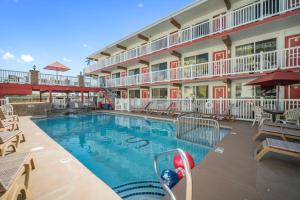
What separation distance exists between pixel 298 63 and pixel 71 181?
11.0m

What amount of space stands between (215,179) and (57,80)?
2071 cm

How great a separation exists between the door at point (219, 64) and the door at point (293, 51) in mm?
3312

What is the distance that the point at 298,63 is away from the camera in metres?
7.96

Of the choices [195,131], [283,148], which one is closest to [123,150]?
[195,131]

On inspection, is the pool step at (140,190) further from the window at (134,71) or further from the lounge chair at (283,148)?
the window at (134,71)

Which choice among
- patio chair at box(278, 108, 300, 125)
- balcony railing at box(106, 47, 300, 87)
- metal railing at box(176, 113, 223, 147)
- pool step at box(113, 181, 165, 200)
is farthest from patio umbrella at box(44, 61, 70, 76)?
patio chair at box(278, 108, 300, 125)

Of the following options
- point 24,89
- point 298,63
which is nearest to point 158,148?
point 298,63

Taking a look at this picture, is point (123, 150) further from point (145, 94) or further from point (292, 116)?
point (145, 94)

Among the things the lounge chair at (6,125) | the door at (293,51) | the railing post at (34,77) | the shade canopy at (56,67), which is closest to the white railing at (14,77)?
the railing post at (34,77)

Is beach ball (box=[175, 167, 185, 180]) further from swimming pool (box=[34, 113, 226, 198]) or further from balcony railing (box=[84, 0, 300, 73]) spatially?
balcony railing (box=[84, 0, 300, 73])

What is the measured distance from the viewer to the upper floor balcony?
15305mm

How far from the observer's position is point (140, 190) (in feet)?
12.0

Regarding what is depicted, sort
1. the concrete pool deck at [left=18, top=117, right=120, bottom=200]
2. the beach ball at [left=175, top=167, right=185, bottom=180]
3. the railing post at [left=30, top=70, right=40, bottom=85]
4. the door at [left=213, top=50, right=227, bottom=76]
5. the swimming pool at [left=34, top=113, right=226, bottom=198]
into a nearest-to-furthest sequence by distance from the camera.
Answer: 1. the concrete pool deck at [left=18, top=117, right=120, bottom=200]
2. the beach ball at [left=175, top=167, right=185, bottom=180]
3. the swimming pool at [left=34, top=113, right=226, bottom=198]
4. the door at [left=213, top=50, right=227, bottom=76]
5. the railing post at [left=30, top=70, right=40, bottom=85]

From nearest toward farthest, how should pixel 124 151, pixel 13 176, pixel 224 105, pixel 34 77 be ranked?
pixel 13 176, pixel 124 151, pixel 224 105, pixel 34 77
